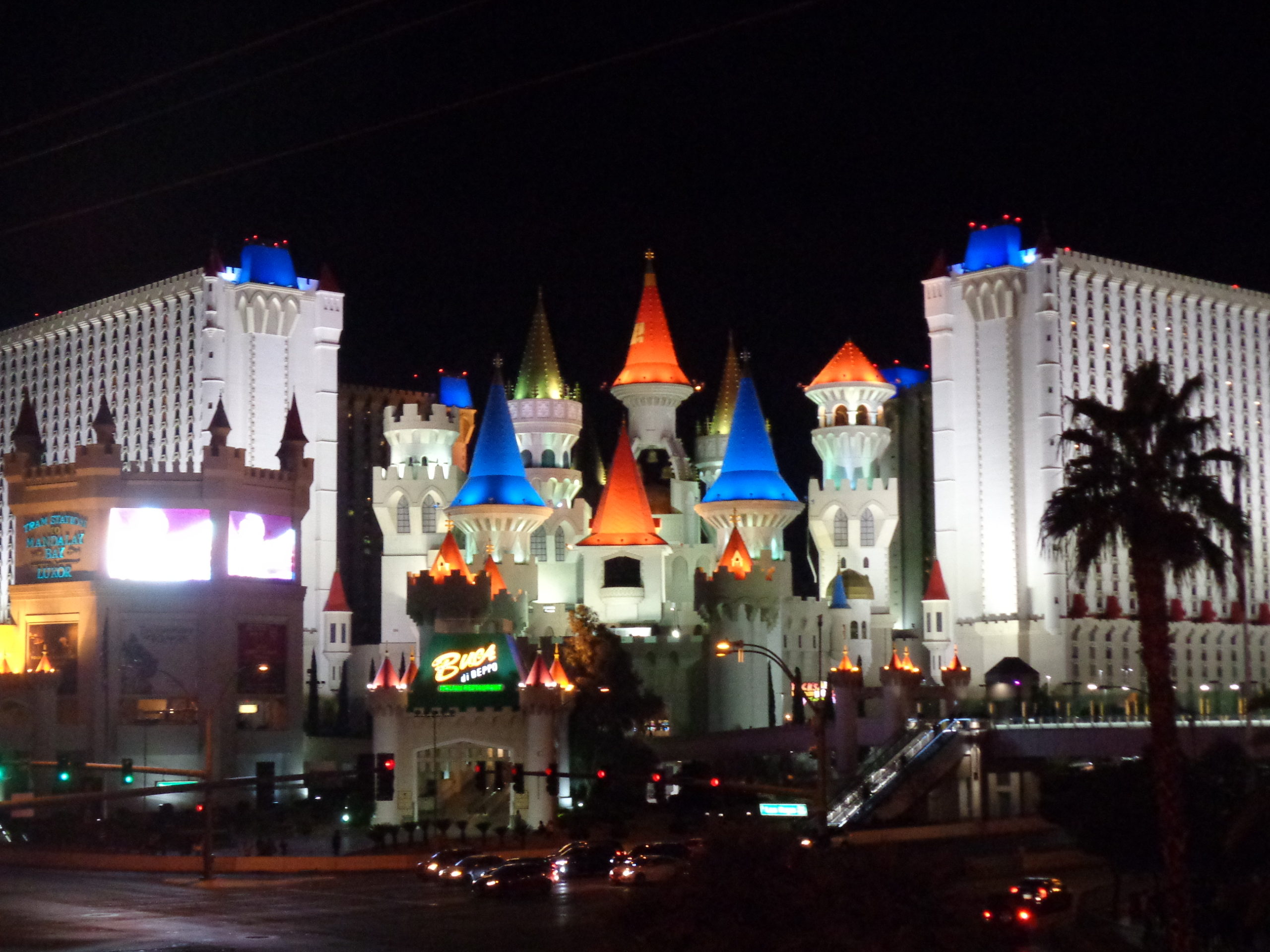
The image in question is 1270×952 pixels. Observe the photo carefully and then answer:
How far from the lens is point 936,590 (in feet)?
281

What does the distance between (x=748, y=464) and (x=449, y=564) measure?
15590mm

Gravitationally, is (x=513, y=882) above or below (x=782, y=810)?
below

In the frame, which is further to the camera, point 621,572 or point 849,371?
point 849,371

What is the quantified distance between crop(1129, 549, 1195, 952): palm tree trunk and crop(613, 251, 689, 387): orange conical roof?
201 feet

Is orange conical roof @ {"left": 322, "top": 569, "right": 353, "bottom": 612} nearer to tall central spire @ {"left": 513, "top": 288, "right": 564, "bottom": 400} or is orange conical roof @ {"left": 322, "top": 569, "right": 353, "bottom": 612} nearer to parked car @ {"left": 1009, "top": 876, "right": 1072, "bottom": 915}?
tall central spire @ {"left": 513, "top": 288, "right": 564, "bottom": 400}

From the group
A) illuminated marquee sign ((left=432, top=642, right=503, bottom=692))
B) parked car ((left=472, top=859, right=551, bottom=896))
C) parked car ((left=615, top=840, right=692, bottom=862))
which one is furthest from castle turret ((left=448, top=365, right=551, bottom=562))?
parked car ((left=472, top=859, right=551, bottom=896))

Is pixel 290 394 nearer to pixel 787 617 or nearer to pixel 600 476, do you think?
pixel 600 476

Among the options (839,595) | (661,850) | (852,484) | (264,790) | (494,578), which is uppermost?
(852,484)

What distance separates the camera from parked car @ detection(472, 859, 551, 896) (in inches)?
1716

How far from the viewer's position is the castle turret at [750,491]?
82062mm

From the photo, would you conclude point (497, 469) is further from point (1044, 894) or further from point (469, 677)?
point (1044, 894)

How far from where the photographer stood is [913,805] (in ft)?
199

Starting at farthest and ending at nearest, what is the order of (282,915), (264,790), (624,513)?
1. (624,513)
2. (282,915)
3. (264,790)

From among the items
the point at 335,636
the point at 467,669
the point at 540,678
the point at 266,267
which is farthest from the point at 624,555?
the point at 266,267
